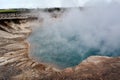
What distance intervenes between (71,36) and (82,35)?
172 centimetres

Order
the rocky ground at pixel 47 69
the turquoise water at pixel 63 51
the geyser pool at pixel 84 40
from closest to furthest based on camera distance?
1. the rocky ground at pixel 47 69
2. the turquoise water at pixel 63 51
3. the geyser pool at pixel 84 40

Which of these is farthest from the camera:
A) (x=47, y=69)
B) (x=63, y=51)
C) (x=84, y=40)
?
(x=84, y=40)

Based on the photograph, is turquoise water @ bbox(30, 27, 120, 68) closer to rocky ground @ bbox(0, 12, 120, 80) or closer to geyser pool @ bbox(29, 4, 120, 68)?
geyser pool @ bbox(29, 4, 120, 68)

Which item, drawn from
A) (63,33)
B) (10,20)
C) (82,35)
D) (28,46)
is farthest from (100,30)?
(10,20)

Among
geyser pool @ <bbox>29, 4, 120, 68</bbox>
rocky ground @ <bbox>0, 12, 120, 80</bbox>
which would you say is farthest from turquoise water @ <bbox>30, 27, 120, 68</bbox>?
rocky ground @ <bbox>0, 12, 120, 80</bbox>

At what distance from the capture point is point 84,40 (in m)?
26.0

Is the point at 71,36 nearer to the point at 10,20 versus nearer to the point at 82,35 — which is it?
the point at 82,35

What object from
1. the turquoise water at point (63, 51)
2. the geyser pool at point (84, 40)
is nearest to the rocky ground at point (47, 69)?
the turquoise water at point (63, 51)

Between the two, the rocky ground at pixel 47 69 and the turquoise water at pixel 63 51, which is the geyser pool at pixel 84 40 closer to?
the turquoise water at pixel 63 51

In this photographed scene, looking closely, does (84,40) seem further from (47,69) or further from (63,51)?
(47,69)

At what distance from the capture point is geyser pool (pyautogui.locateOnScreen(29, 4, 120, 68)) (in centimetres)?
2136

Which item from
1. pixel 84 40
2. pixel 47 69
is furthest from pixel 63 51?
pixel 47 69

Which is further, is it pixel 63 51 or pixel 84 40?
pixel 84 40

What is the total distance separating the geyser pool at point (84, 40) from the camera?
70.1 feet
